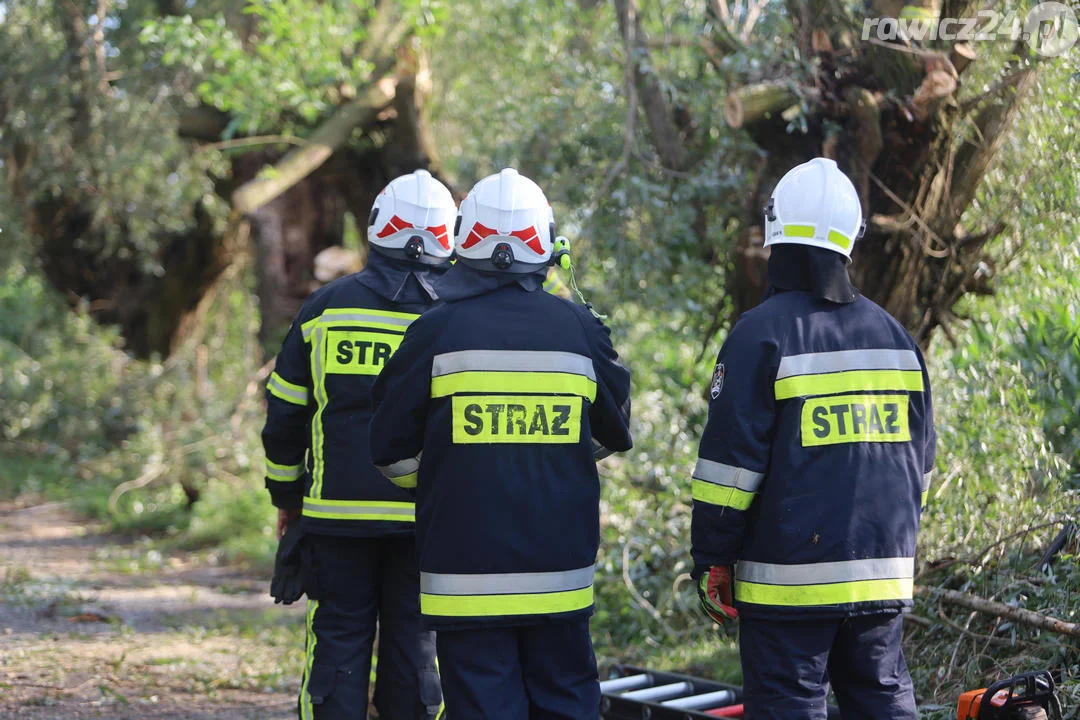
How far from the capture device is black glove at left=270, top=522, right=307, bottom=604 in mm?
3928

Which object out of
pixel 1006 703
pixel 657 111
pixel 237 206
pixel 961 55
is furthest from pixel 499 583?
pixel 237 206

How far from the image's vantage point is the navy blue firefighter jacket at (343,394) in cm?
375

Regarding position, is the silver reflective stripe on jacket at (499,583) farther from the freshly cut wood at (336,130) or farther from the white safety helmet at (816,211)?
the freshly cut wood at (336,130)

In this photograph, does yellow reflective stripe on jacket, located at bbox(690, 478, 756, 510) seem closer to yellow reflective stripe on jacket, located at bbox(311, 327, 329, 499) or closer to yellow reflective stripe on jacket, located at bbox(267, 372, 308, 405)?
yellow reflective stripe on jacket, located at bbox(311, 327, 329, 499)

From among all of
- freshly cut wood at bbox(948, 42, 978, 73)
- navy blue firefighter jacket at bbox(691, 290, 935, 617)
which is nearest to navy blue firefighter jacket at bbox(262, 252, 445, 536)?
navy blue firefighter jacket at bbox(691, 290, 935, 617)

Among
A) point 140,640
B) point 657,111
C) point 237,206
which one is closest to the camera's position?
point 140,640

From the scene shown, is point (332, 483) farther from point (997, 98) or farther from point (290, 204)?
point (290, 204)

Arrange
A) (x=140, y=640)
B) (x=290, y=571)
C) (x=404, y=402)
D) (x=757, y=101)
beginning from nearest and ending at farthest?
(x=404, y=402) → (x=290, y=571) → (x=757, y=101) → (x=140, y=640)

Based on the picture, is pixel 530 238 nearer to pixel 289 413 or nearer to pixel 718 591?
pixel 718 591

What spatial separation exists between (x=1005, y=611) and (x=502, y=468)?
219 centimetres

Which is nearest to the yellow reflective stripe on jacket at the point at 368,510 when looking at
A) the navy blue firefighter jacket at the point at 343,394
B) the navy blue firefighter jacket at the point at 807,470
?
the navy blue firefighter jacket at the point at 343,394

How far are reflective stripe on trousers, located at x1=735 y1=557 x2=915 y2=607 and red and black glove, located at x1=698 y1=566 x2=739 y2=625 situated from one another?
0.11 metres

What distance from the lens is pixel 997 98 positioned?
4973 millimetres

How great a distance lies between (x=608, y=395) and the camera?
317cm
